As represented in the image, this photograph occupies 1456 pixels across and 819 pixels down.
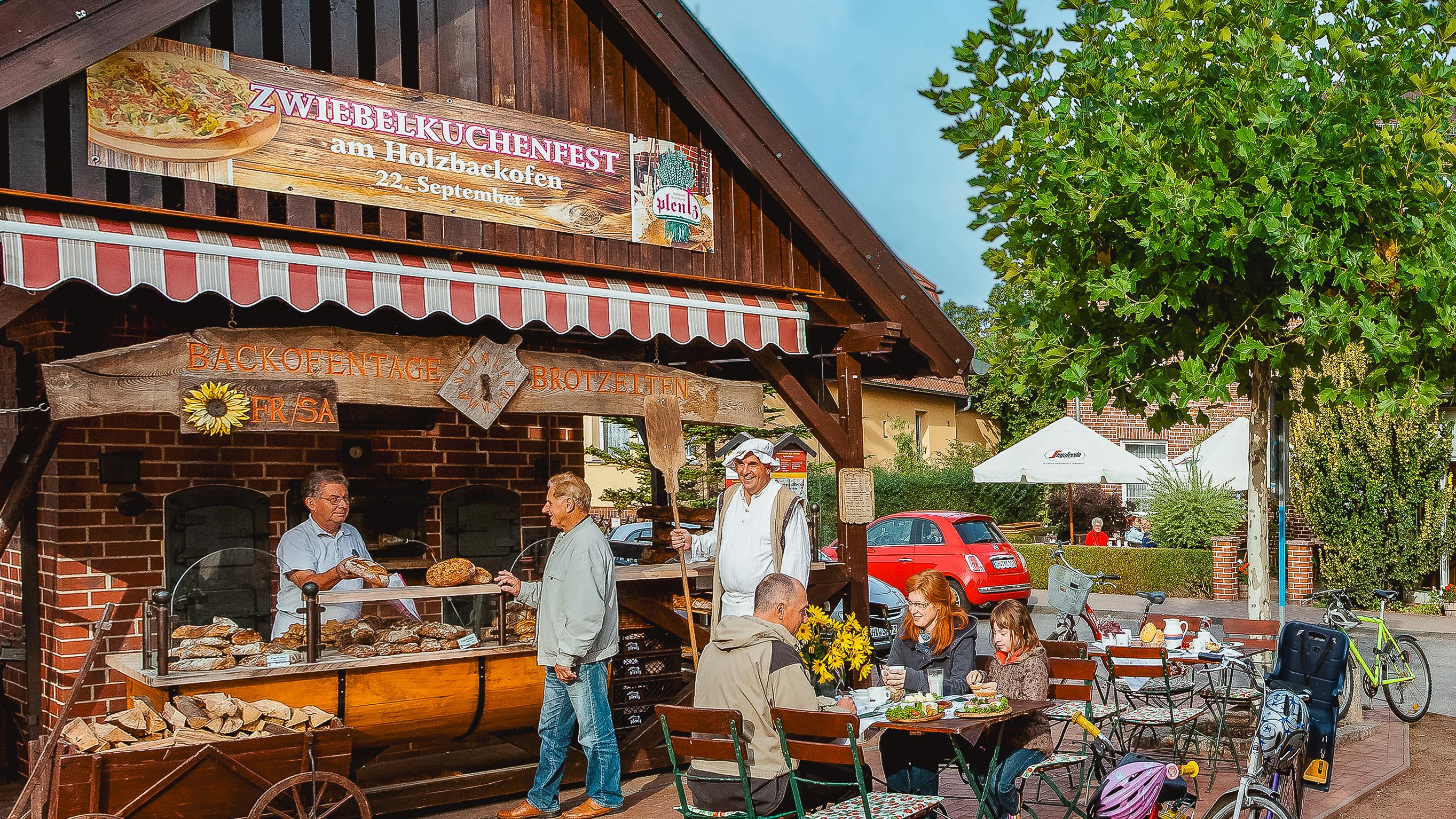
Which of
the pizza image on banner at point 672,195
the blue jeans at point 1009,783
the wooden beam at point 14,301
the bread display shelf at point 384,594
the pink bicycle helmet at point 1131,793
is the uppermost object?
the pizza image on banner at point 672,195

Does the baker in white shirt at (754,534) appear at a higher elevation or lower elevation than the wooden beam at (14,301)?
lower

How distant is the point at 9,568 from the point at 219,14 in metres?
4.38

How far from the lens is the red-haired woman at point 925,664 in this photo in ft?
20.5

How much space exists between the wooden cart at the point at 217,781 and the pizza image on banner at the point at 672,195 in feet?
11.2

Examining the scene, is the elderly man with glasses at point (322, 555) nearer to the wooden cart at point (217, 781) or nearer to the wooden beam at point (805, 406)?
the wooden cart at point (217, 781)

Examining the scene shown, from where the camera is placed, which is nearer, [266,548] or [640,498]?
[266,548]

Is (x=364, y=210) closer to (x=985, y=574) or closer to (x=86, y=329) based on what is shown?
(x=86, y=329)

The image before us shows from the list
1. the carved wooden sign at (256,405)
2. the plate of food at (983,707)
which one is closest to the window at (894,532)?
the plate of food at (983,707)

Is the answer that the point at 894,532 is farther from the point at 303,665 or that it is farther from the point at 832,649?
the point at 303,665

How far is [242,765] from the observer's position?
5.76m

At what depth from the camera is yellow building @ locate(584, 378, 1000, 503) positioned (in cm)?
3031

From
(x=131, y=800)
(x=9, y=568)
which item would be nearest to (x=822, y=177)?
(x=131, y=800)

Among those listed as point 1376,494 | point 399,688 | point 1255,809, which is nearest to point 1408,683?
point 1255,809

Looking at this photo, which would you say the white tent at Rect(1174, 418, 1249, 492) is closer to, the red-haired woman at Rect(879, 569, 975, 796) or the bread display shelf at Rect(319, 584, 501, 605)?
the red-haired woman at Rect(879, 569, 975, 796)
